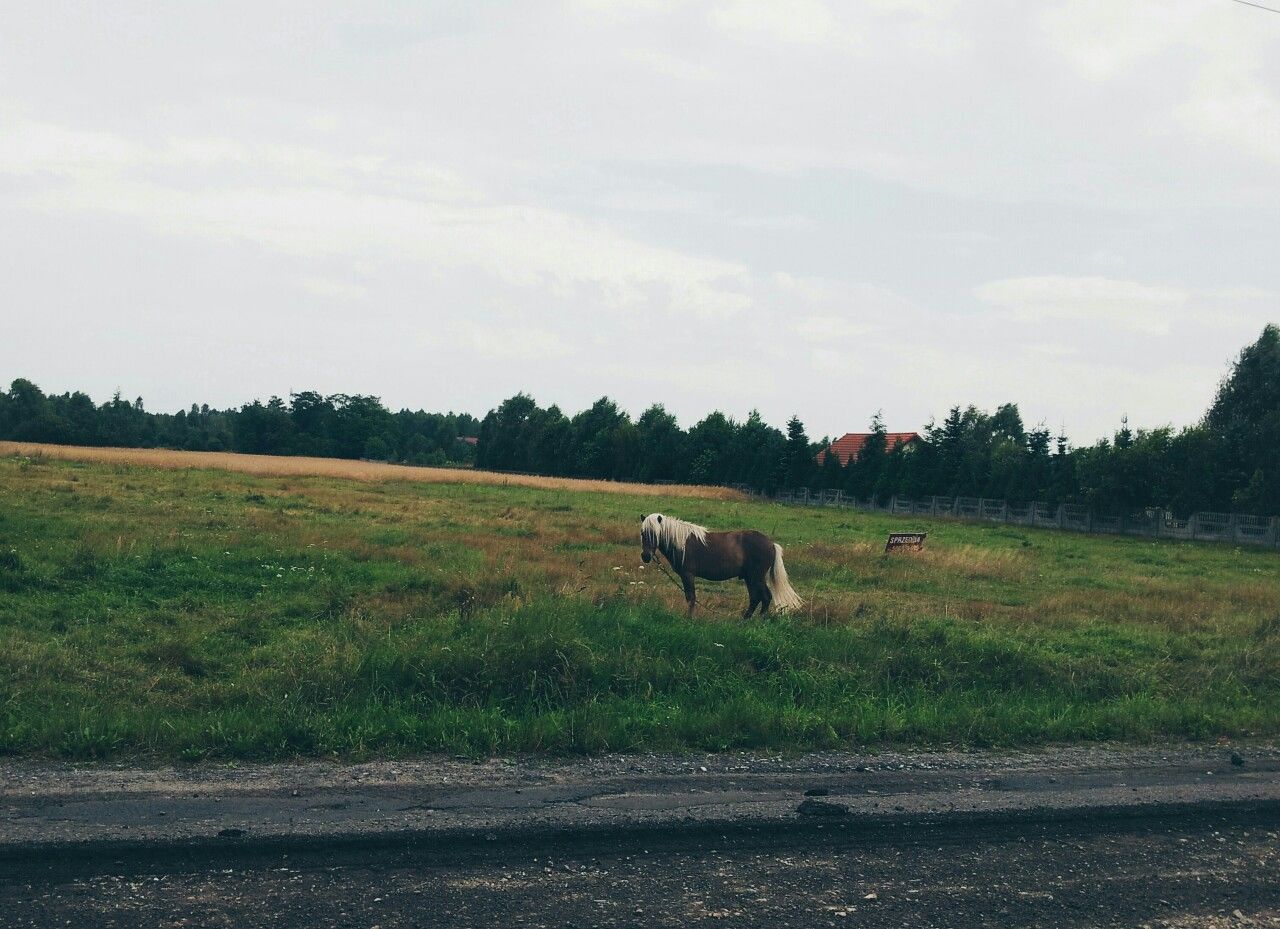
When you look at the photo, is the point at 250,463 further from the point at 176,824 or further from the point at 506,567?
the point at 176,824

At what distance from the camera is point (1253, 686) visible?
34.7 ft

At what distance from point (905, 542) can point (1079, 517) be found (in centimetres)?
3227

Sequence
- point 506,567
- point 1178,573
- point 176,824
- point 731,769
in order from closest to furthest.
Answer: point 176,824 < point 731,769 < point 506,567 < point 1178,573

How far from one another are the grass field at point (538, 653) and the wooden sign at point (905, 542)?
2.97 m

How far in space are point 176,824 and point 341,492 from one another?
3475 cm

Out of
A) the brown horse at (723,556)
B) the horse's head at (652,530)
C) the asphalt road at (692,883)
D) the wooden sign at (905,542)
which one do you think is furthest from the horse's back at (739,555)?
the wooden sign at (905,542)

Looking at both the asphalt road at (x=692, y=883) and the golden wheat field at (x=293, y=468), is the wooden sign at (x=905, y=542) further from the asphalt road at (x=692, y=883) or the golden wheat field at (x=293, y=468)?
the golden wheat field at (x=293, y=468)

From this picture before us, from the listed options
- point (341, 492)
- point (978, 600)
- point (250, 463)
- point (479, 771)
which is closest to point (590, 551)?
point (978, 600)

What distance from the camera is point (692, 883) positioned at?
513 cm

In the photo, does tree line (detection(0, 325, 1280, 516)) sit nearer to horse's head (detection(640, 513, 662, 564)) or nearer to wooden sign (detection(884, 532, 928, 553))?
wooden sign (detection(884, 532, 928, 553))

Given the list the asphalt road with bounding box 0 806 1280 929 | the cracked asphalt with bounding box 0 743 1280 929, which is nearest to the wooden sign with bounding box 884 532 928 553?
the cracked asphalt with bounding box 0 743 1280 929

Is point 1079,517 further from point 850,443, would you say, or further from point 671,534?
point 671,534

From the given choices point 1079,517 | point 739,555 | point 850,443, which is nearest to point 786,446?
point 850,443

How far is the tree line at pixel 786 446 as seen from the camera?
1854 inches
